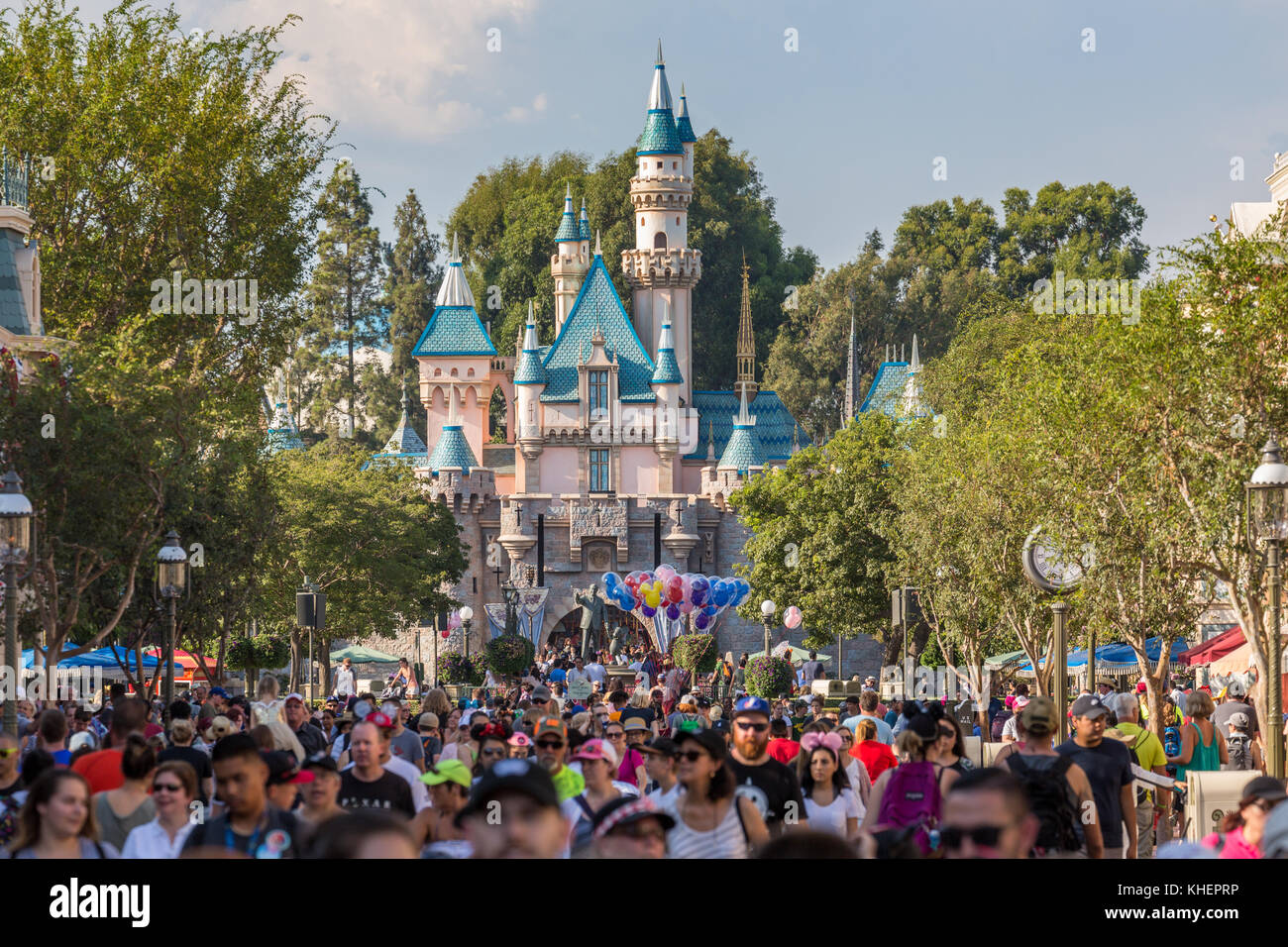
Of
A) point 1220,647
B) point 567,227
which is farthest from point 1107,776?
point 567,227

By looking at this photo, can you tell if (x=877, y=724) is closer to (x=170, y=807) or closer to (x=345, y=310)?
(x=170, y=807)

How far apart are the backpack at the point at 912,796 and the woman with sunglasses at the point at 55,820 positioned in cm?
428

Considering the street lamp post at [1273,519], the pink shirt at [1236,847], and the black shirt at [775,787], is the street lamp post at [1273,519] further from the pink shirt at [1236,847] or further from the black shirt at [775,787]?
the pink shirt at [1236,847]

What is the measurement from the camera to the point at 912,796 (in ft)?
32.9

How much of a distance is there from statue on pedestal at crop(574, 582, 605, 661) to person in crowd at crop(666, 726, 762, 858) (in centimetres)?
4706

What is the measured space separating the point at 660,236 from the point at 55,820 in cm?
7538

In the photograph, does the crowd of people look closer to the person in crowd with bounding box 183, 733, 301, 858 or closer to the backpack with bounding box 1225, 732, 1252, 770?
the person in crowd with bounding box 183, 733, 301, 858

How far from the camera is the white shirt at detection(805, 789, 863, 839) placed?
1074cm
